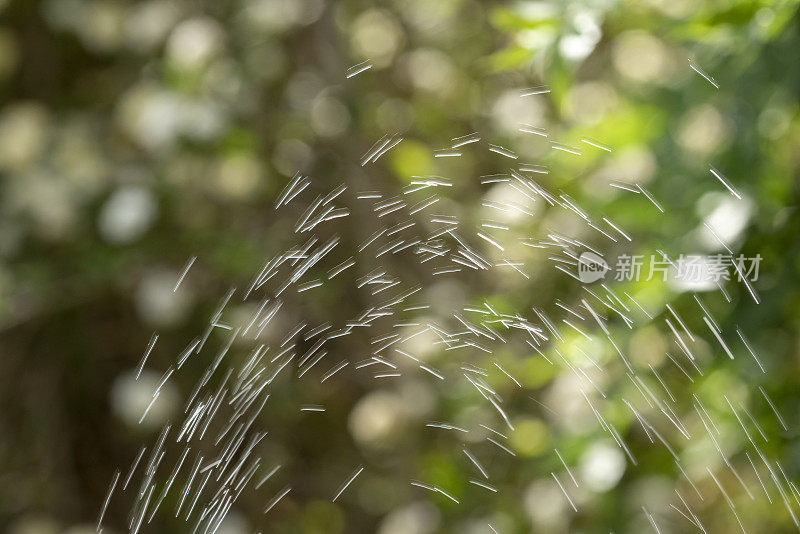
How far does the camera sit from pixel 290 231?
4.93 ft

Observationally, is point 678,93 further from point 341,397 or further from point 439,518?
point 341,397

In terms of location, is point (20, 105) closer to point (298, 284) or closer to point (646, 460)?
point (298, 284)

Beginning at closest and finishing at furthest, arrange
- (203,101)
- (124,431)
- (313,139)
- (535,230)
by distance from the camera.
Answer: (535,230)
(203,101)
(313,139)
(124,431)

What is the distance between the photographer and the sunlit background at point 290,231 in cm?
105

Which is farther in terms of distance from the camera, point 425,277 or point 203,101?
point 425,277

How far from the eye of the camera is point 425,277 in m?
1.53

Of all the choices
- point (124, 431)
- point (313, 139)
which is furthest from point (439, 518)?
point (124, 431)

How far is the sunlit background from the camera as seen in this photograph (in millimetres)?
1054

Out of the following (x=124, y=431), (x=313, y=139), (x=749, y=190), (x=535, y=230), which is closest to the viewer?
(x=749, y=190)

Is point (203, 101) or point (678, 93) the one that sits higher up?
point (678, 93)

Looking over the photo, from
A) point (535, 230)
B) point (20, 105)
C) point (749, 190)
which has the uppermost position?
point (749, 190)

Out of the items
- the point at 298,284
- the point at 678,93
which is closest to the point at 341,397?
the point at 298,284

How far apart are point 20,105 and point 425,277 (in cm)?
80

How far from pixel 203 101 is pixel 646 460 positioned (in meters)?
0.78
